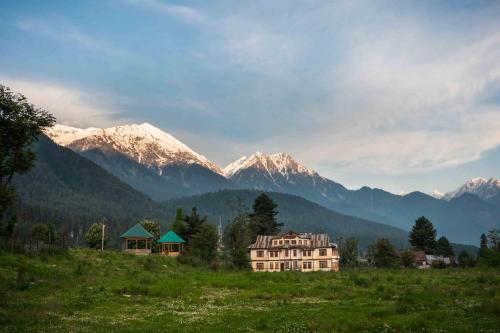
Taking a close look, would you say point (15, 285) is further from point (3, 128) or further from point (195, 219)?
point (195, 219)

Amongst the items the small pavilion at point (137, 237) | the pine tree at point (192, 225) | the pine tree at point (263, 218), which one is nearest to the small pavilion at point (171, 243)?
the small pavilion at point (137, 237)

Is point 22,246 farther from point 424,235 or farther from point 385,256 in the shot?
point 424,235

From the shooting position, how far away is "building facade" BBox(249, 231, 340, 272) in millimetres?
110875

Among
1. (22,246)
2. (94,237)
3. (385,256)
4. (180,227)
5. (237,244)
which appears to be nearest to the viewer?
(22,246)

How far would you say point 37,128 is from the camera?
202 ft

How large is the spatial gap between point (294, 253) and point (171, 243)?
30749 millimetres

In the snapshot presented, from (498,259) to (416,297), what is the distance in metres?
63.2

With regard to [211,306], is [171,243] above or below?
above

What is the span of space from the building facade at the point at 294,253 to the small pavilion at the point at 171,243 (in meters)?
19.0

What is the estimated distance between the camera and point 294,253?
11231cm

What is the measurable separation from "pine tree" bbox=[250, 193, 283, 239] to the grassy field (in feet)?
269

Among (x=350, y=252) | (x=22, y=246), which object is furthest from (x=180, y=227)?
(x=22, y=246)

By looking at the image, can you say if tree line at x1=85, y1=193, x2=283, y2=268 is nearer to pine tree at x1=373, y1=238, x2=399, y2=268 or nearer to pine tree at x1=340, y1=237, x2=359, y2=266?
pine tree at x1=340, y1=237, x2=359, y2=266

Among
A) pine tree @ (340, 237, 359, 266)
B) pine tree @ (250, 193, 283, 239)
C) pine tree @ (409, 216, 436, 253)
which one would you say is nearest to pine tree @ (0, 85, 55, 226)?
pine tree @ (250, 193, 283, 239)
